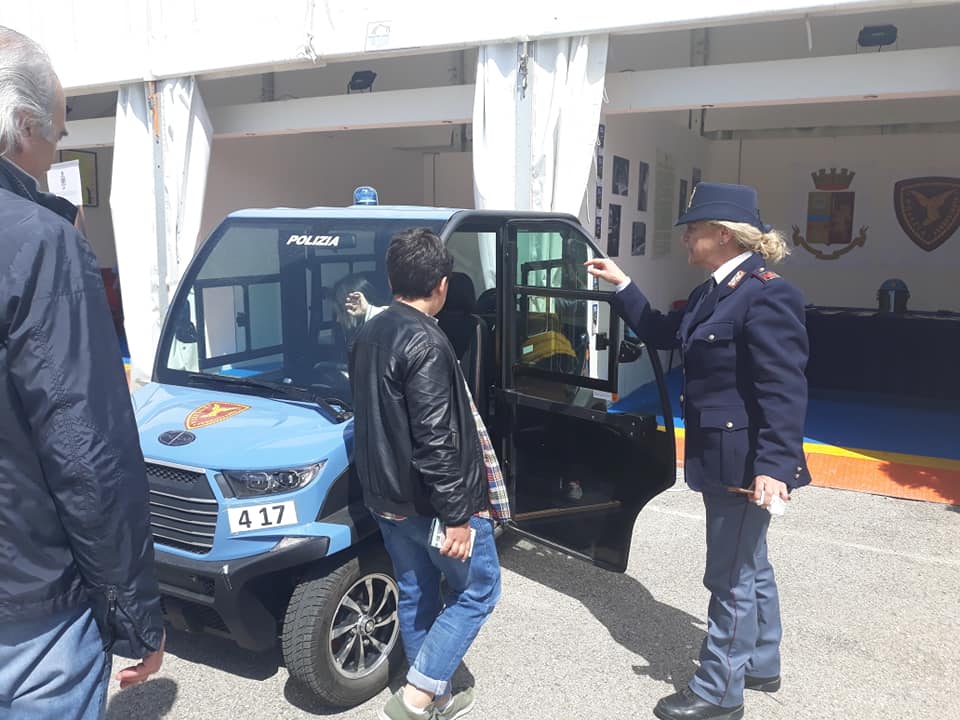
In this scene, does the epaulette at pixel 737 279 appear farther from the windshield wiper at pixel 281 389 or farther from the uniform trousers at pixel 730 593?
the windshield wiper at pixel 281 389

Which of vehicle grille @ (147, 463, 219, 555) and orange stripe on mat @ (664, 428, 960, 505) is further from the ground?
vehicle grille @ (147, 463, 219, 555)

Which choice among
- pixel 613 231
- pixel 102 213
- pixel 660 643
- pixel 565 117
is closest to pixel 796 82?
pixel 565 117

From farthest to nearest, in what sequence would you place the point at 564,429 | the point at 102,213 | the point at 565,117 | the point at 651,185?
1. the point at 102,213
2. the point at 651,185
3. the point at 565,117
4. the point at 564,429

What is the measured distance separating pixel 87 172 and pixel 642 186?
8475mm

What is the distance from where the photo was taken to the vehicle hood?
274 cm

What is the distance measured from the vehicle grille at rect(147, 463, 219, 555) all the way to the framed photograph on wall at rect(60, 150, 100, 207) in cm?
1054

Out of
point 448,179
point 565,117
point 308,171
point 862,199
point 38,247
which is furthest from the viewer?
point 448,179

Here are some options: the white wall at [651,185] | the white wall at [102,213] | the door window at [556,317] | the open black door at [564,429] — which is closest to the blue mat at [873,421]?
the white wall at [651,185]

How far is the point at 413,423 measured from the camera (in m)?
2.42

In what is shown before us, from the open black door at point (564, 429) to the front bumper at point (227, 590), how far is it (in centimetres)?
109

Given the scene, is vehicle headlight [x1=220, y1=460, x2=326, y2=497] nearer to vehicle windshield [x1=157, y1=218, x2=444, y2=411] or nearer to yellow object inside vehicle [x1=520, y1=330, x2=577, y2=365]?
vehicle windshield [x1=157, y1=218, x2=444, y2=411]

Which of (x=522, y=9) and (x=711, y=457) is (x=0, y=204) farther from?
(x=522, y=9)

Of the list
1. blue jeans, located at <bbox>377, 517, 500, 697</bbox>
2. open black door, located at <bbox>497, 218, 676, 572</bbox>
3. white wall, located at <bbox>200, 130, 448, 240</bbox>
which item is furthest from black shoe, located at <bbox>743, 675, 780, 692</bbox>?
white wall, located at <bbox>200, 130, 448, 240</bbox>

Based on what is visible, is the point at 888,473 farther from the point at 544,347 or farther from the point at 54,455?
the point at 54,455
